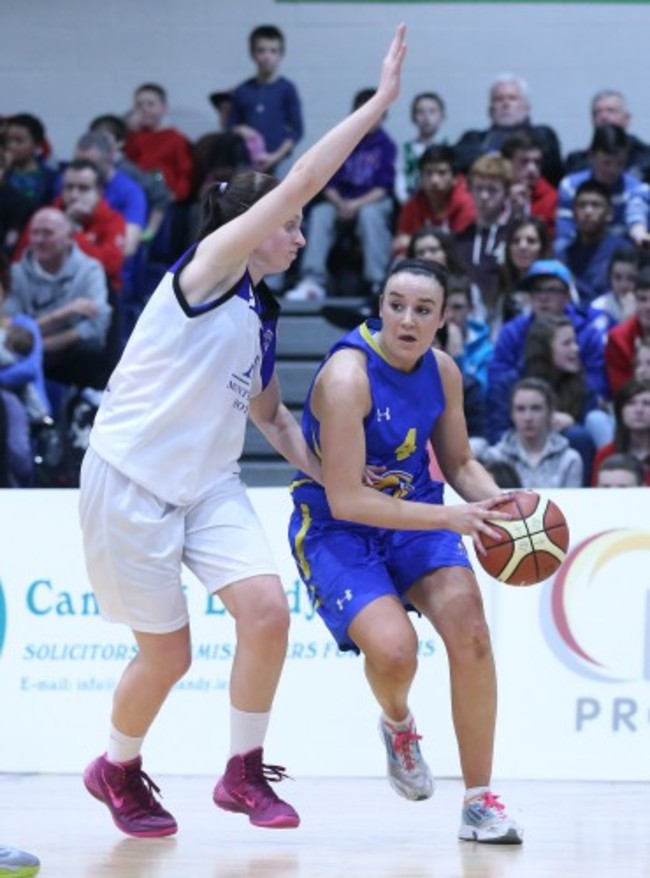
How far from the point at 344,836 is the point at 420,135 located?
23.5 ft

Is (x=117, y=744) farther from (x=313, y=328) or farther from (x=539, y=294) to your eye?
(x=313, y=328)

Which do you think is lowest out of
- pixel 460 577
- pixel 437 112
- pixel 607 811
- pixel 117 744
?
pixel 607 811

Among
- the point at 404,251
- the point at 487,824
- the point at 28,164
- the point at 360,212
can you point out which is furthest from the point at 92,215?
the point at 487,824

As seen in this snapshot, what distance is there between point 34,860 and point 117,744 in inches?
27.4

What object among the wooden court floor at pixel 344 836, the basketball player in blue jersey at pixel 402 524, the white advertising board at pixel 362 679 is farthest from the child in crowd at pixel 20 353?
the basketball player in blue jersey at pixel 402 524

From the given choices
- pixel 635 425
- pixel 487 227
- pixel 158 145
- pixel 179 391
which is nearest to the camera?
pixel 179 391

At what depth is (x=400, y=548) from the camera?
5.09 meters

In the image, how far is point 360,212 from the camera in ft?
35.6

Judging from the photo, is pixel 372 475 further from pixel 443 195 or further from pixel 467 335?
pixel 443 195

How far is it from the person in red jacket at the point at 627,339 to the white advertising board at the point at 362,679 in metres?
2.44

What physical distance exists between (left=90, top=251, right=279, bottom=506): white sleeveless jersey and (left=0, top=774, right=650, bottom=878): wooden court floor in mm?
948

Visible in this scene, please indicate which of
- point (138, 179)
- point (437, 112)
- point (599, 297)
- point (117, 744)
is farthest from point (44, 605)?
point (437, 112)

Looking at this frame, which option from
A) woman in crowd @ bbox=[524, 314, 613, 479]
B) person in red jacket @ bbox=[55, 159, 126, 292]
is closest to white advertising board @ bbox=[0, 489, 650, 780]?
woman in crowd @ bbox=[524, 314, 613, 479]

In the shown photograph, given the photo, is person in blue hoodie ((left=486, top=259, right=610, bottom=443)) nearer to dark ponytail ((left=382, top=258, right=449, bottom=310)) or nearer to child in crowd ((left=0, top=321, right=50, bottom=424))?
child in crowd ((left=0, top=321, right=50, bottom=424))
